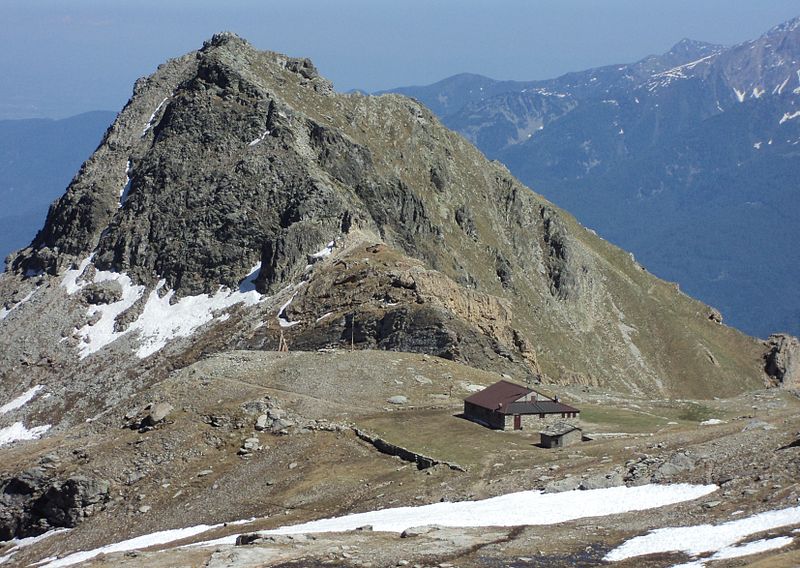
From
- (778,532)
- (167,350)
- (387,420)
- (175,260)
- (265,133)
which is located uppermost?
(265,133)

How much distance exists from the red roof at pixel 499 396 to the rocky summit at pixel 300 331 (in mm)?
1987

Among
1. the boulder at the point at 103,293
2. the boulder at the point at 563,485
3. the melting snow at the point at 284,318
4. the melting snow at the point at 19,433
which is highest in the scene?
the boulder at the point at 103,293

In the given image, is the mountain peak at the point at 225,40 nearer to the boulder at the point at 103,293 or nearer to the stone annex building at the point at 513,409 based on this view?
the boulder at the point at 103,293

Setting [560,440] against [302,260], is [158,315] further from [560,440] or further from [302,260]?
[560,440]

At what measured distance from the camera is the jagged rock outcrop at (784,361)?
166 meters

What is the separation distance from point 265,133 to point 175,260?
22.0 metres

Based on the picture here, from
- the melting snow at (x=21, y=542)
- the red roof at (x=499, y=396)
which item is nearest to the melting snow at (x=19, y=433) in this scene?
the melting snow at (x=21, y=542)

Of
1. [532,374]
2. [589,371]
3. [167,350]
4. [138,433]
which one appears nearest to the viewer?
[138,433]

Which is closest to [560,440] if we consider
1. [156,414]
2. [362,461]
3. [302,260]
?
[362,461]

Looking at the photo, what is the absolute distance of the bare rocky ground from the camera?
39656 millimetres

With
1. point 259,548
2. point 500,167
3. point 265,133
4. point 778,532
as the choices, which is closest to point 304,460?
point 259,548

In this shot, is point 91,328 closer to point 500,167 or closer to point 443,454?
point 443,454

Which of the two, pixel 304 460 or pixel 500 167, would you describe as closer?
pixel 304 460

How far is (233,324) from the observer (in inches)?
4208
